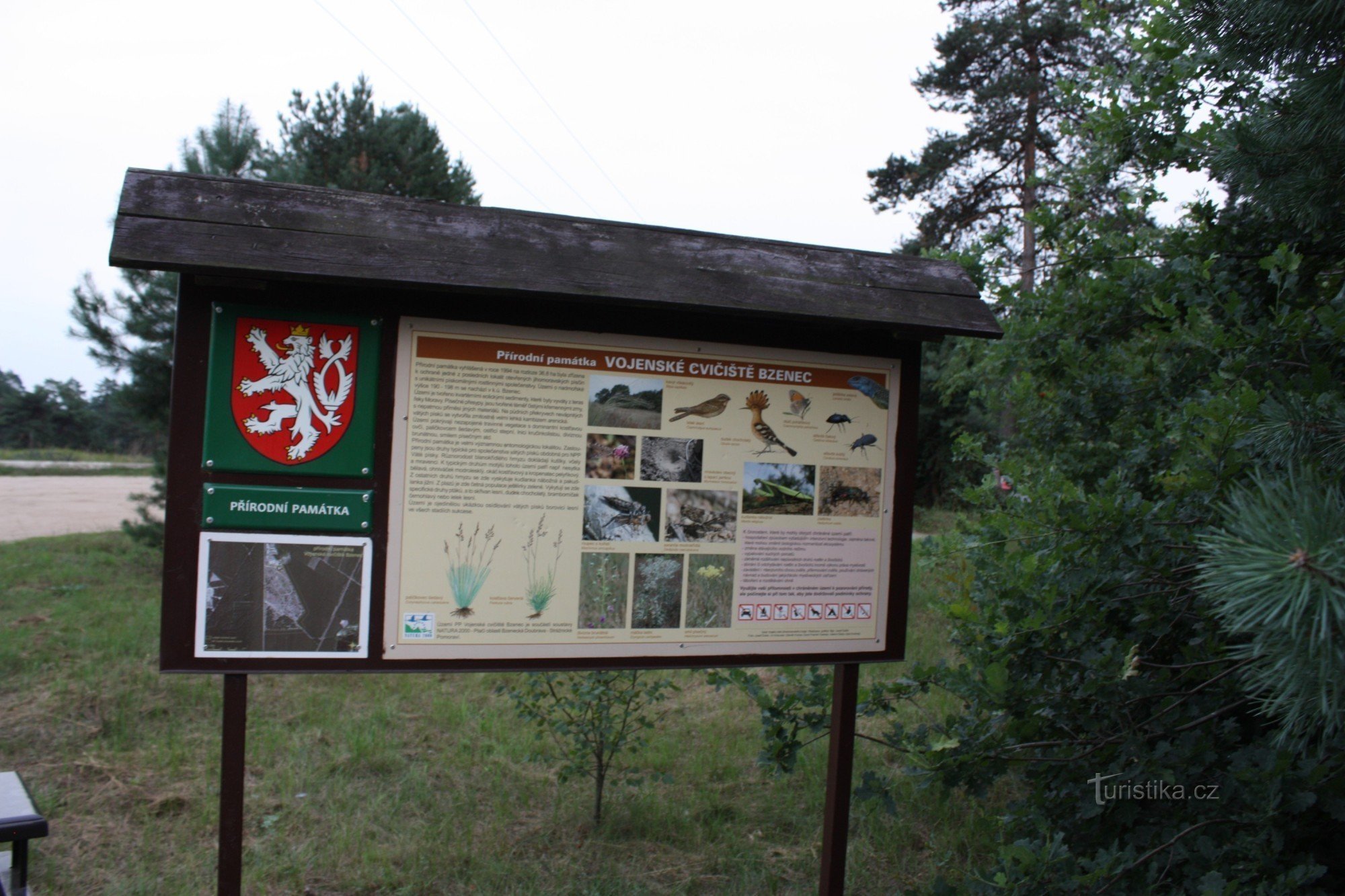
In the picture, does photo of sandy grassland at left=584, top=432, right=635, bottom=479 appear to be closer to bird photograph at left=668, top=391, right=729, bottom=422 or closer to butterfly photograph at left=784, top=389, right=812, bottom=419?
bird photograph at left=668, top=391, right=729, bottom=422

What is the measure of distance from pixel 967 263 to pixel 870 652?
1.69 m

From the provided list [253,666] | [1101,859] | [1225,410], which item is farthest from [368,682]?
[1225,410]

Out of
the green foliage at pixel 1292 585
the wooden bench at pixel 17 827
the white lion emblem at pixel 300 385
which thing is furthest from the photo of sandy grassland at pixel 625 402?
the wooden bench at pixel 17 827

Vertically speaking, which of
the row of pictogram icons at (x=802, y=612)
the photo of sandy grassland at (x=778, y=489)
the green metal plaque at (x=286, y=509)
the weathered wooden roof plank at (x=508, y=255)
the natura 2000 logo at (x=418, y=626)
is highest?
the weathered wooden roof plank at (x=508, y=255)

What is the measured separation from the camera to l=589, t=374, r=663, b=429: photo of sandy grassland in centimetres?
280

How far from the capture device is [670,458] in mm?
2865

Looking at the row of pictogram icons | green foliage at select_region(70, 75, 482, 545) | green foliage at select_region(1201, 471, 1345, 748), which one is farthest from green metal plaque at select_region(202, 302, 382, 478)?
green foliage at select_region(70, 75, 482, 545)

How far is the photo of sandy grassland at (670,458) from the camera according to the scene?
2844mm

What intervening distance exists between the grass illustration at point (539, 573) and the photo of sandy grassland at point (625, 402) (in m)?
0.36

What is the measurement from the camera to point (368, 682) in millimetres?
6293

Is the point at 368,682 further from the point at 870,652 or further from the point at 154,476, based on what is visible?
the point at 154,476

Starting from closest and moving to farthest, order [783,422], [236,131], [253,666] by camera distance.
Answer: [253,666]
[783,422]
[236,131]

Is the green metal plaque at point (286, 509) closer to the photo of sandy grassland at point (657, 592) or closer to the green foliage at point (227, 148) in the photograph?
the photo of sandy grassland at point (657, 592)

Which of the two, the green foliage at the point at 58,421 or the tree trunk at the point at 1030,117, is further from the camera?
the green foliage at the point at 58,421
